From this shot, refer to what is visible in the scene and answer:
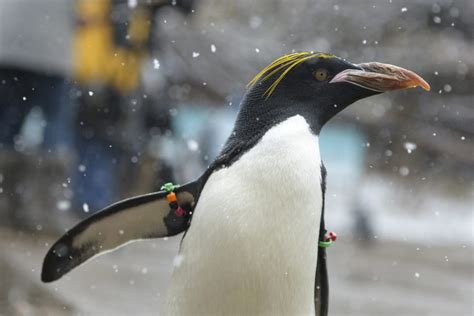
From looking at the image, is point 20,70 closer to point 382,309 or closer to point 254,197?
point 382,309

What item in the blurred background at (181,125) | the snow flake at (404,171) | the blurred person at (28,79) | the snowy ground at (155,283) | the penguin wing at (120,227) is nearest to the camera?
the penguin wing at (120,227)

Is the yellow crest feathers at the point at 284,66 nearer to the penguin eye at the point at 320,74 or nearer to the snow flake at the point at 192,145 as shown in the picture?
the penguin eye at the point at 320,74

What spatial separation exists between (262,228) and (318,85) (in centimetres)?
25

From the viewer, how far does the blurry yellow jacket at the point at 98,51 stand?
5098 mm

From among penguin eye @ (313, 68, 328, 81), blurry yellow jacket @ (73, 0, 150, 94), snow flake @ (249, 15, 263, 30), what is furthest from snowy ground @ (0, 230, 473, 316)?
snow flake @ (249, 15, 263, 30)

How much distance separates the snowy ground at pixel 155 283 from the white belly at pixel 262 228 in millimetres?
1227

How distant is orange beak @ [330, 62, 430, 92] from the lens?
1235mm

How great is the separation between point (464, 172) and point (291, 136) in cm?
712

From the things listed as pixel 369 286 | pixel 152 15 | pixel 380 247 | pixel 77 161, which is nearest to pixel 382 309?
pixel 369 286

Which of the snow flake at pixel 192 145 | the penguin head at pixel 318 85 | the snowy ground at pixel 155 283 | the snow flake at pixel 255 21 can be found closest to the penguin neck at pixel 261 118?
the penguin head at pixel 318 85

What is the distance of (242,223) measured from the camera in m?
1.23

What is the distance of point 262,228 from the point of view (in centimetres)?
123

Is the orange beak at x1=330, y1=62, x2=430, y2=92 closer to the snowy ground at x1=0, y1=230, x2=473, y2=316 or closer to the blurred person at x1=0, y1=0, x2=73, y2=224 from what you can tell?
the snowy ground at x1=0, y1=230, x2=473, y2=316

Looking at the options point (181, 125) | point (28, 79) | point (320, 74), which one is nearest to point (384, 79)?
point (320, 74)
